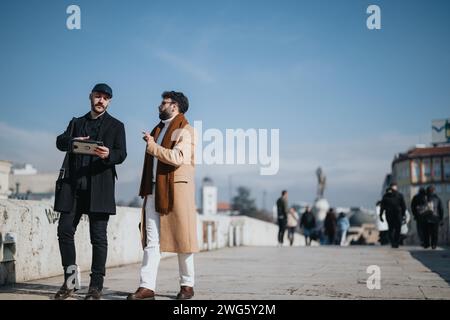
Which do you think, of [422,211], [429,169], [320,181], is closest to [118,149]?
[422,211]

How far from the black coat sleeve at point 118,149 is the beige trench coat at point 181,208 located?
342mm

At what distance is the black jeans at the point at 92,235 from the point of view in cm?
548

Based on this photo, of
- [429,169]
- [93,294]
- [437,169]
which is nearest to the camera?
[93,294]

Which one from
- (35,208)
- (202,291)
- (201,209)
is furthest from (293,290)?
(201,209)

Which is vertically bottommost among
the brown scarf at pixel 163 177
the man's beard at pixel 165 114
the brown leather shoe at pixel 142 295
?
the brown leather shoe at pixel 142 295

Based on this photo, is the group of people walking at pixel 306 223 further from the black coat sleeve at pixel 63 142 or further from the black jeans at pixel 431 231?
the black coat sleeve at pixel 63 142

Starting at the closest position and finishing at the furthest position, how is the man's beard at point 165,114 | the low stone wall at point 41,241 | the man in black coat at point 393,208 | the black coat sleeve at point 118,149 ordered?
the black coat sleeve at point 118,149
the man's beard at point 165,114
the low stone wall at point 41,241
the man in black coat at point 393,208

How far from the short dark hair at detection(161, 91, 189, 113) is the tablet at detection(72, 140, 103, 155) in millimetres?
795

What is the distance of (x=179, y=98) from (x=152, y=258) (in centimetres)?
143

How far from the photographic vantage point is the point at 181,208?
18.1 feet

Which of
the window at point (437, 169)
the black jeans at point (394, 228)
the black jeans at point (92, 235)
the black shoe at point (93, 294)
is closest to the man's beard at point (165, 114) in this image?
the black jeans at point (92, 235)

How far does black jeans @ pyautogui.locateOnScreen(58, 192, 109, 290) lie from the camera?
5.48 m

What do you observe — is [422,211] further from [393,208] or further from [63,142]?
[63,142]
